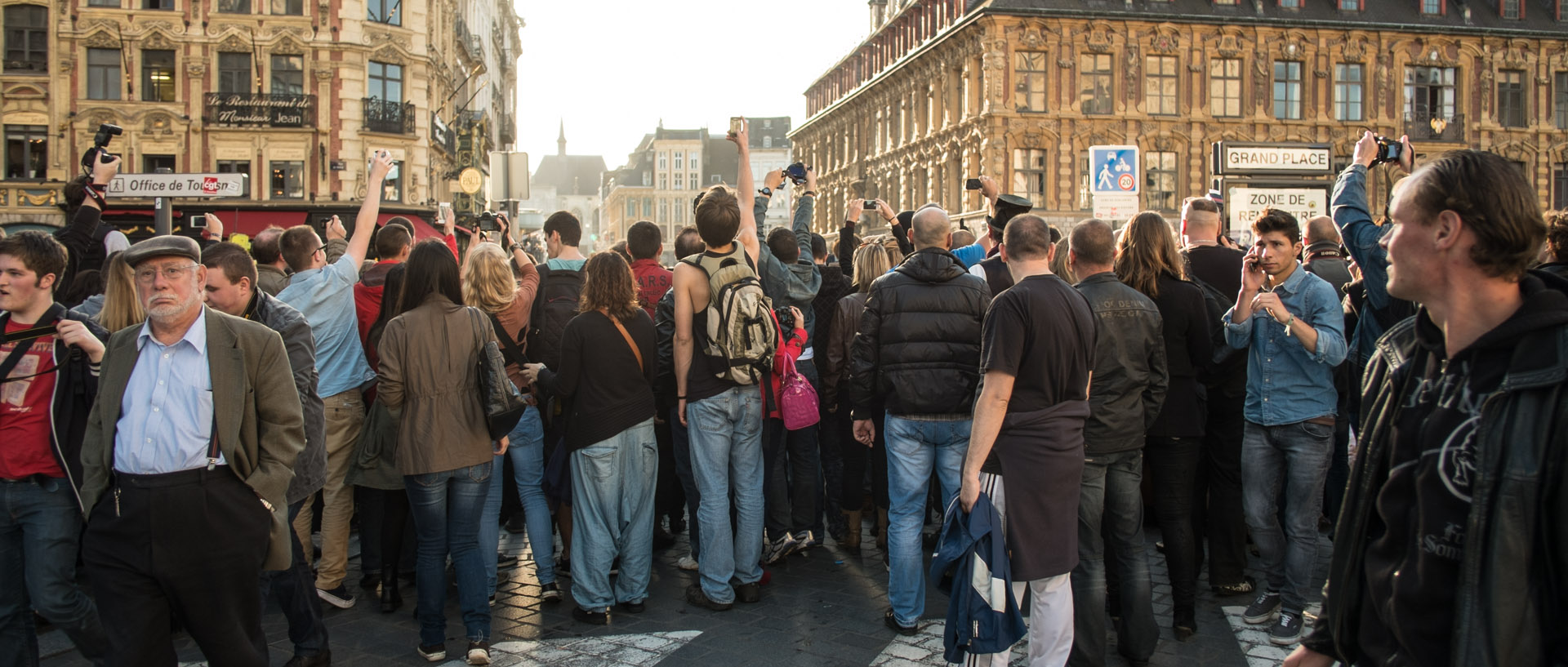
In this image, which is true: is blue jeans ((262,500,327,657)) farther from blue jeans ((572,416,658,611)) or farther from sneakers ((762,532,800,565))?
sneakers ((762,532,800,565))

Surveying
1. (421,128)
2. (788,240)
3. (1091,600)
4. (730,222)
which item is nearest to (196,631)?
(730,222)

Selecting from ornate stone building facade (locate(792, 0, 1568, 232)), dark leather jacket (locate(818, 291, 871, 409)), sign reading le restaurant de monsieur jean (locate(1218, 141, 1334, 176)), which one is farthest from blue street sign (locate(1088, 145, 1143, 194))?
ornate stone building facade (locate(792, 0, 1568, 232))

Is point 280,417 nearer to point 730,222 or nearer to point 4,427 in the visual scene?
point 4,427

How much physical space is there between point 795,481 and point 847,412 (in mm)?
615

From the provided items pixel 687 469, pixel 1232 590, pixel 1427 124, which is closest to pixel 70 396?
pixel 687 469

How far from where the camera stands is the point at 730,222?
5.94 meters

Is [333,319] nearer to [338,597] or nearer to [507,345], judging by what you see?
[507,345]

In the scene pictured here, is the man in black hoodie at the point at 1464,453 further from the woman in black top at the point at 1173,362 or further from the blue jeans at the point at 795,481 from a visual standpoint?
the blue jeans at the point at 795,481

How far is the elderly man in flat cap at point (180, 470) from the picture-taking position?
148 inches

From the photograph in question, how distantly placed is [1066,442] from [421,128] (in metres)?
30.3

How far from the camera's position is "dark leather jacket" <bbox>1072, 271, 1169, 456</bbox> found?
4.93 m

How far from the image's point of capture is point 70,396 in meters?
4.51

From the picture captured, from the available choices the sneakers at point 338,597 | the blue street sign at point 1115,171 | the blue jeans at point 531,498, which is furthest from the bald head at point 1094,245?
the blue street sign at point 1115,171

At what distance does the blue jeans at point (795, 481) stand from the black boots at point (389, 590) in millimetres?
2313
